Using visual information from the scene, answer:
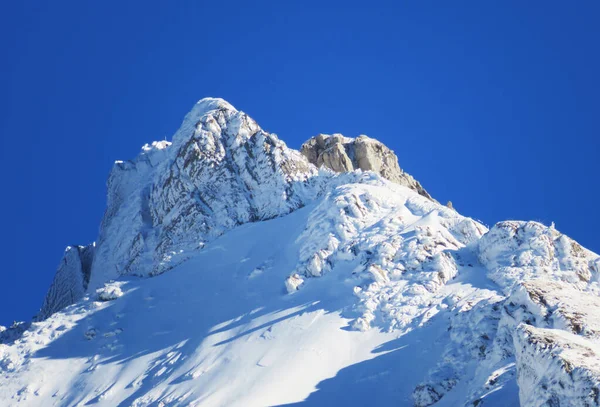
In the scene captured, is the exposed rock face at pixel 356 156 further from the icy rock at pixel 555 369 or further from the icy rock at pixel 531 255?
the icy rock at pixel 555 369

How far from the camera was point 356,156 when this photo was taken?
6819 cm

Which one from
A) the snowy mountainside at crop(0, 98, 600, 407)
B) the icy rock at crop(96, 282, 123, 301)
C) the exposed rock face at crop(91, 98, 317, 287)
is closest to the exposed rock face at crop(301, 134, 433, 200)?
A: the exposed rock face at crop(91, 98, 317, 287)

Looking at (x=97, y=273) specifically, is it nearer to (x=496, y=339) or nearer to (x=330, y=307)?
(x=330, y=307)

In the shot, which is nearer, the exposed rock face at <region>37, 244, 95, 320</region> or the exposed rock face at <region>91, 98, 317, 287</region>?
the exposed rock face at <region>91, 98, 317, 287</region>

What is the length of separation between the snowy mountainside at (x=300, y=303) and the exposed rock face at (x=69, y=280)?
0.29 metres

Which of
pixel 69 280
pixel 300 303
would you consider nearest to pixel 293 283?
pixel 300 303

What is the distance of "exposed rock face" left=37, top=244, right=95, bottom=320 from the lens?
57.5 metres

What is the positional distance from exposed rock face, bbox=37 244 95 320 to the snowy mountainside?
0.97 feet

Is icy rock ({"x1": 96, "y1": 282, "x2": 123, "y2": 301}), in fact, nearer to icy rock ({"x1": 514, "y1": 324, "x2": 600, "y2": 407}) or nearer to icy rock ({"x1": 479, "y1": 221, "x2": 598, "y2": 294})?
icy rock ({"x1": 479, "y1": 221, "x2": 598, "y2": 294})

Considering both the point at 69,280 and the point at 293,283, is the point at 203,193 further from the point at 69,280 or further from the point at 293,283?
the point at 293,283

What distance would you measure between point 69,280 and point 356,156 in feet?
89.6

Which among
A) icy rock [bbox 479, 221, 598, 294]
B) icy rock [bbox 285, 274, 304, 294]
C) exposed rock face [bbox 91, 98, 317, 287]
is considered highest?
exposed rock face [bbox 91, 98, 317, 287]

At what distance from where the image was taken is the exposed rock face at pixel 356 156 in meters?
66.1

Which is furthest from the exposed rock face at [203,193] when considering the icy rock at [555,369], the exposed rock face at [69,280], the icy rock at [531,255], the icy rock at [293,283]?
the icy rock at [555,369]
